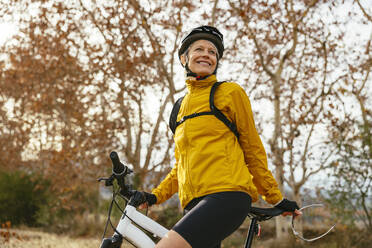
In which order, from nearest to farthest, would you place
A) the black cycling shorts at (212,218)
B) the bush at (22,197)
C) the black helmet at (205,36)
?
the black cycling shorts at (212,218), the black helmet at (205,36), the bush at (22,197)

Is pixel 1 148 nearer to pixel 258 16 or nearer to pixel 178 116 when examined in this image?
pixel 258 16

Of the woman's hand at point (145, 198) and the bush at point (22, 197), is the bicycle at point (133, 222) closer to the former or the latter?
the woman's hand at point (145, 198)

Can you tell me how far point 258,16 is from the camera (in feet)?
27.9

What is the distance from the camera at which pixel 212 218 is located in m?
1.84

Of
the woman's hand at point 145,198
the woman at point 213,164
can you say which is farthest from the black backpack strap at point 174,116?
the woman's hand at point 145,198

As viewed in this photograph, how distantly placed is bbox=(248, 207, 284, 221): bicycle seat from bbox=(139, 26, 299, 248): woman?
0.17 ft

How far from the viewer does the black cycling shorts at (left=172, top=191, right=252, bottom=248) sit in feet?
5.95

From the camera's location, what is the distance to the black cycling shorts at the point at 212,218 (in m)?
1.81

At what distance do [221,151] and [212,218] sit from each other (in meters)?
0.38

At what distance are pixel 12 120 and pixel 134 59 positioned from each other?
1226cm

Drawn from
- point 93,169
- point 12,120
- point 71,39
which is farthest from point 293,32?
point 12,120

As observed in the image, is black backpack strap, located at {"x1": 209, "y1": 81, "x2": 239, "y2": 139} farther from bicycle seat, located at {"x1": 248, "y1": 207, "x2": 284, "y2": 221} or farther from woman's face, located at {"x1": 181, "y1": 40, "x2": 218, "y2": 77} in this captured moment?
bicycle seat, located at {"x1": 248, "y1": 207, "x2": 284, "y2": 221}

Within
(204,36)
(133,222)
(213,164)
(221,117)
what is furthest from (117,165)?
(204,36)

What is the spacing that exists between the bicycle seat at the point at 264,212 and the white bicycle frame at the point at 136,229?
554mm
